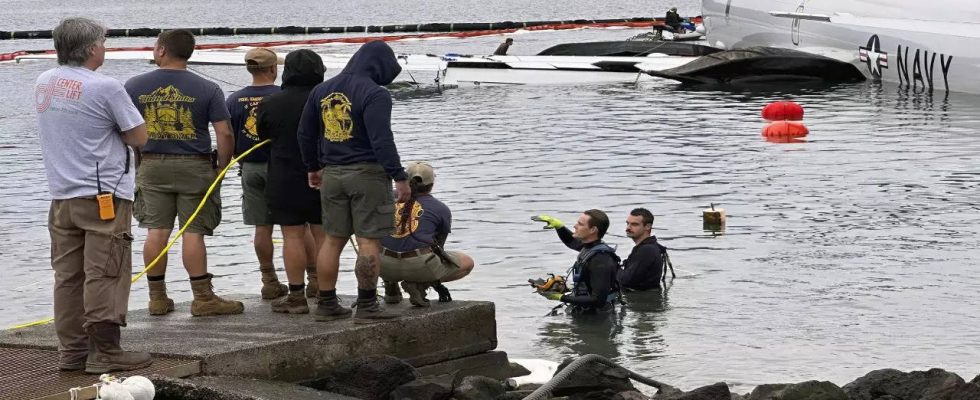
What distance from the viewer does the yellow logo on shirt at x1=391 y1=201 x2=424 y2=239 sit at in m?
10.8

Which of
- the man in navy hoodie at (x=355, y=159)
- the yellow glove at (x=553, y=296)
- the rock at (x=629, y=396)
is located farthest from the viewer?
the yellow glove at (x=553, y=296)

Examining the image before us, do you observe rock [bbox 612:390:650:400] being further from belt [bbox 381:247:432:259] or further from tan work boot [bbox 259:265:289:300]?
tan work boot [bbox 259:265:289:300]

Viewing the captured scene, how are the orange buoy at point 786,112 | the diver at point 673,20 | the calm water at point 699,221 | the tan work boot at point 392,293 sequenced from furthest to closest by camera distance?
1. the diver at point 673,20
2. the orange buoy at point 786,112
3. the calm water at point 699,221
4. the tan work boot at point 392,293

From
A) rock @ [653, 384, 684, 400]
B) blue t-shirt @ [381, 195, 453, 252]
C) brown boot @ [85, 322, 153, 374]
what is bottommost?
rock @ [653, 384, 684, 400]

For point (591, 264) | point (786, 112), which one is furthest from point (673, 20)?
point (591, 264)

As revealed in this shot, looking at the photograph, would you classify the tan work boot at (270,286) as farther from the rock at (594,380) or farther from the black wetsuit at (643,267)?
the black wetsuit at (643,267)

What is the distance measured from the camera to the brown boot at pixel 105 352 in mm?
8930

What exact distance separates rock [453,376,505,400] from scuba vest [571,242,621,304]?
3.12 meters

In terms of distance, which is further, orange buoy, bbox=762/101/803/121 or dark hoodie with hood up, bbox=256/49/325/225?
orange buoy, bbox=762/101/803/121

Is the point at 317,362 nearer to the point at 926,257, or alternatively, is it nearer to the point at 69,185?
the point at 69,185

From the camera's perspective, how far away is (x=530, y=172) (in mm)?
26797

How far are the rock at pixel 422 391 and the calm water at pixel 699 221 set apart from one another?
285 centimetres

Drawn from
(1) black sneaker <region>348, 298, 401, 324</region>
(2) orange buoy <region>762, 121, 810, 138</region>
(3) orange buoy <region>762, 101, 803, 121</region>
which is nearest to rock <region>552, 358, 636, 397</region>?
(1) black sneaker <region>348, 298, 401, 324</region>

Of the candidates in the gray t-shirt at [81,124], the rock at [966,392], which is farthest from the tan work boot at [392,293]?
the rock at [966,392]
